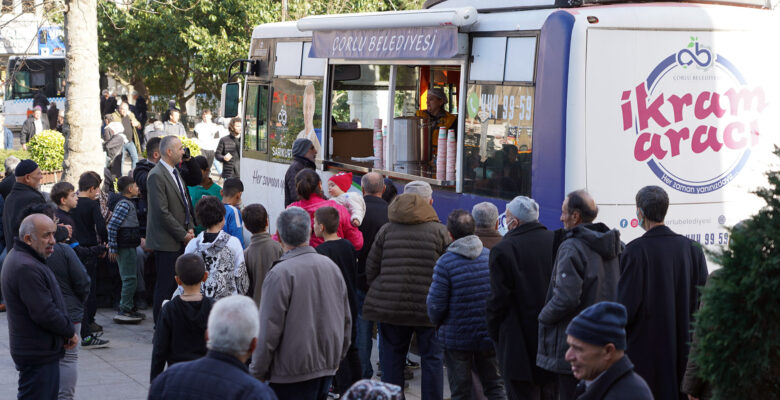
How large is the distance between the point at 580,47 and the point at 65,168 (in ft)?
32.6

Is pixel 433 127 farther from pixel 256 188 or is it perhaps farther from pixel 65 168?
pixel 65 168

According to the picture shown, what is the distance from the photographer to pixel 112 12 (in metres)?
25.0

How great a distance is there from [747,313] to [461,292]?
3.09 meters

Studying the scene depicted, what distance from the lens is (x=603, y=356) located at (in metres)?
3.75

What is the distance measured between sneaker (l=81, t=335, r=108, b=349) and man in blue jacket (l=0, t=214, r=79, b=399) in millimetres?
3333

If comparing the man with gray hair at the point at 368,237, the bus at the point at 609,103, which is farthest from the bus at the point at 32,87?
the man with gray hair at the point at 368,237

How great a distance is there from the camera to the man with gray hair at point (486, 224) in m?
6.79

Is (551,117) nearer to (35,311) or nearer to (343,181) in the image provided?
(343,181)

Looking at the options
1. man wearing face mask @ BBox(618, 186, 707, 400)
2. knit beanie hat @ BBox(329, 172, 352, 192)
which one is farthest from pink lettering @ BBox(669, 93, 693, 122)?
knit beanie hat @ BBox(329, 172, 352, 192)

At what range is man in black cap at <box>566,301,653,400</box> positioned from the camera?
12.1ft

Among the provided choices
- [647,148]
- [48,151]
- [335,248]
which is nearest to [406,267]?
[335,248]

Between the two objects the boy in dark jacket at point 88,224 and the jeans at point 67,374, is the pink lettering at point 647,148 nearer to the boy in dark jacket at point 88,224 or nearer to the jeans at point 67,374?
the jeans at point 67,374

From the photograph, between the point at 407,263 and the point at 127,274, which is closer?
the point at 407,263

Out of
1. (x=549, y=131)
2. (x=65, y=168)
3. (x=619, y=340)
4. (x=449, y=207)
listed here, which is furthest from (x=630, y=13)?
(x=65, y=168)
